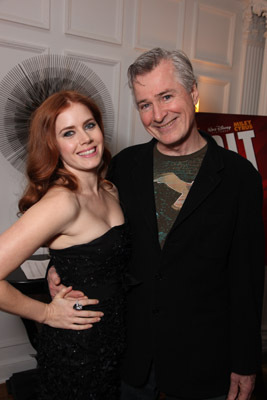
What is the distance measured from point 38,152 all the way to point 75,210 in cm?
30

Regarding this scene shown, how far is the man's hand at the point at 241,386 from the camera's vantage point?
1573 mm

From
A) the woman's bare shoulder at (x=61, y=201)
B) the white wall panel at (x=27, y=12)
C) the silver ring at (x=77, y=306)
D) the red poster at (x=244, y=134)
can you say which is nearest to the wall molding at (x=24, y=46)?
Answer: the white wall panel at (x=27, y=12)

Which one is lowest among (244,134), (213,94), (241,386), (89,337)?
(241,386)

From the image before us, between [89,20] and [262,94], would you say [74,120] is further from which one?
[262,94]

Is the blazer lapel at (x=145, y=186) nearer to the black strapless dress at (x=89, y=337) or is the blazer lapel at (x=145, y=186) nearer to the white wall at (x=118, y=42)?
the black strapless dress at (x=89, y=337)

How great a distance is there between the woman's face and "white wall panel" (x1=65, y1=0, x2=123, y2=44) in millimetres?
1707

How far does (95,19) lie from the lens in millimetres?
3053

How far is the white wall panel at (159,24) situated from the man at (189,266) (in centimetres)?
185

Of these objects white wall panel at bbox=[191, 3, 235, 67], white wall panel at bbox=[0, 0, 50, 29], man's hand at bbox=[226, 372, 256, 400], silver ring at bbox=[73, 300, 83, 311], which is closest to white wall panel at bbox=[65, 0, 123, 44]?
white wall panel at bbox=[0, 0, 50, 29]

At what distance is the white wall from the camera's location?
110 inches

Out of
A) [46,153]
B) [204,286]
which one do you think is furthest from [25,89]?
[204,286]

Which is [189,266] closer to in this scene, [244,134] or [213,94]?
[244,134]

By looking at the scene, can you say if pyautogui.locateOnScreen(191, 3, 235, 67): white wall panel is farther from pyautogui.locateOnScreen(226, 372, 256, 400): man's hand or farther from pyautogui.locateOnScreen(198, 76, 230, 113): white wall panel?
pyautogui.locateOnScreen(226, 372, 256, 400): man's hand

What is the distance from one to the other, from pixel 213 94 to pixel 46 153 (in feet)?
8.96
